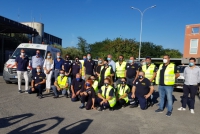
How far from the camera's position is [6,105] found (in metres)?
6.85

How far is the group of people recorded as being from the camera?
6874mm

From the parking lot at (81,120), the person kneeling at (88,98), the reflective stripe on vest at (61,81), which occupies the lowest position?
the parking lot at (81,120)

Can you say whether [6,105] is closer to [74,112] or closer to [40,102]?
[40,102]

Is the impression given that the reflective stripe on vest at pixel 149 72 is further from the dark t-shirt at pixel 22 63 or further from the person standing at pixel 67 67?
the dark t-shirt at pixel 22 63

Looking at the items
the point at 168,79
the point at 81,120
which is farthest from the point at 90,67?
the point at 81,120

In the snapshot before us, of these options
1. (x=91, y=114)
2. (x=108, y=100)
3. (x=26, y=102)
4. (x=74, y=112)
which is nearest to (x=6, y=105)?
(x=26, y=102)

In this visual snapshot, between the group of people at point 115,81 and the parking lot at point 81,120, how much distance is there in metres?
0.41

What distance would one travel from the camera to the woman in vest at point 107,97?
688cm

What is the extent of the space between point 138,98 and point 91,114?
205 cm

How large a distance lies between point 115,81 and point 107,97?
2.29 metres

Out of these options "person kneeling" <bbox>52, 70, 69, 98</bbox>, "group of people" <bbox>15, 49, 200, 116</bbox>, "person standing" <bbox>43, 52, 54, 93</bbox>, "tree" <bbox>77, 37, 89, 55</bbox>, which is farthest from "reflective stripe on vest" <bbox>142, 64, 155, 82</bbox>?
"tree" <bbox>77, 37, 89, 55</bbox>

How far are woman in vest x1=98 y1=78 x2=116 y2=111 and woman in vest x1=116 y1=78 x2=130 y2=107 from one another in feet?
1.53

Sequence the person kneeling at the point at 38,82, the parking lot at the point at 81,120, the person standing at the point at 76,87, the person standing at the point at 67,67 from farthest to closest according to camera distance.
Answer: the person standing at the point at 67,67
the person kneeling at the point at 38,82
the person standing at the point at 76,87
the parking lot at the point at 81,120

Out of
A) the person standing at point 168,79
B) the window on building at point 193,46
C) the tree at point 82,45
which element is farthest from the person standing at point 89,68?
the tree at point 82,45
